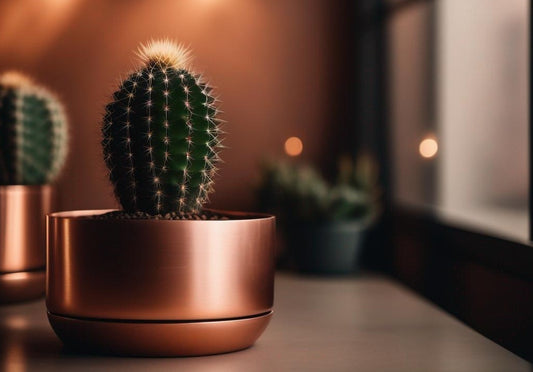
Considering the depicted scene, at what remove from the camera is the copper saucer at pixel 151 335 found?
1138 millimetres

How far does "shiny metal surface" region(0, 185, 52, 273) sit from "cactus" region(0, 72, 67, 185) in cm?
12

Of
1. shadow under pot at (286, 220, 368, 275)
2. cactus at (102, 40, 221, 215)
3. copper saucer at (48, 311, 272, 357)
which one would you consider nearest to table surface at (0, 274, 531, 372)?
copper saucer at (48, 311, 272, 357)

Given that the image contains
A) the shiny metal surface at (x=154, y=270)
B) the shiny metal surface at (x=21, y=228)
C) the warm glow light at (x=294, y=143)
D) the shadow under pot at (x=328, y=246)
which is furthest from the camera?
the warm glow light at (x=294, y=143)

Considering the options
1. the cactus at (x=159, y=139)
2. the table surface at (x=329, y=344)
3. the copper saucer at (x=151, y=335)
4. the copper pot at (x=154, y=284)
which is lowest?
the table surface at (x=329, y=344)

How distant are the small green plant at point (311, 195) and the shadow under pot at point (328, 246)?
29 millimetres

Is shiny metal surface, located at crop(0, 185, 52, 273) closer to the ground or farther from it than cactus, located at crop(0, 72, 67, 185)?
closer to the ground

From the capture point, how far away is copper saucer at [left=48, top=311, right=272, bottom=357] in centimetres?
114

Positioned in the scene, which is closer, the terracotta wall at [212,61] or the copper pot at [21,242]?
the copper pot at [21,242]

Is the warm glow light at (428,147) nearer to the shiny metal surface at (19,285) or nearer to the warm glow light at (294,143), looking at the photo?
the warm glow light at (294,143)

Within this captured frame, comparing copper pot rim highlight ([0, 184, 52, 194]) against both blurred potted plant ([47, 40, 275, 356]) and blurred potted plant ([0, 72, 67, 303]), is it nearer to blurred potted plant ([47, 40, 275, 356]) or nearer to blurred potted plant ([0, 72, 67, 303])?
blurred potted plant ([0, 72, 67, 303])

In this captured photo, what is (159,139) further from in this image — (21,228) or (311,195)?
(311,195)

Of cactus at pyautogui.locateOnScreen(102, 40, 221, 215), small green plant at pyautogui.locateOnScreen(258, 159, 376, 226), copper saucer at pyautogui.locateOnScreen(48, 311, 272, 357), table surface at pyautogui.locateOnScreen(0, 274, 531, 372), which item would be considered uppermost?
cactus at pyautogui.locateOnScreen(102, 40, 221, 215)

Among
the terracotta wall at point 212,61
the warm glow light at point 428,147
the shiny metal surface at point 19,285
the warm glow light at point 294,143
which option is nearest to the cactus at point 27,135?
the shiny metal surface at point 19,285

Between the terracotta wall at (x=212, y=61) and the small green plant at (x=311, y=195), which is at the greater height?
the terracotta wall at (x=212, y=61)
